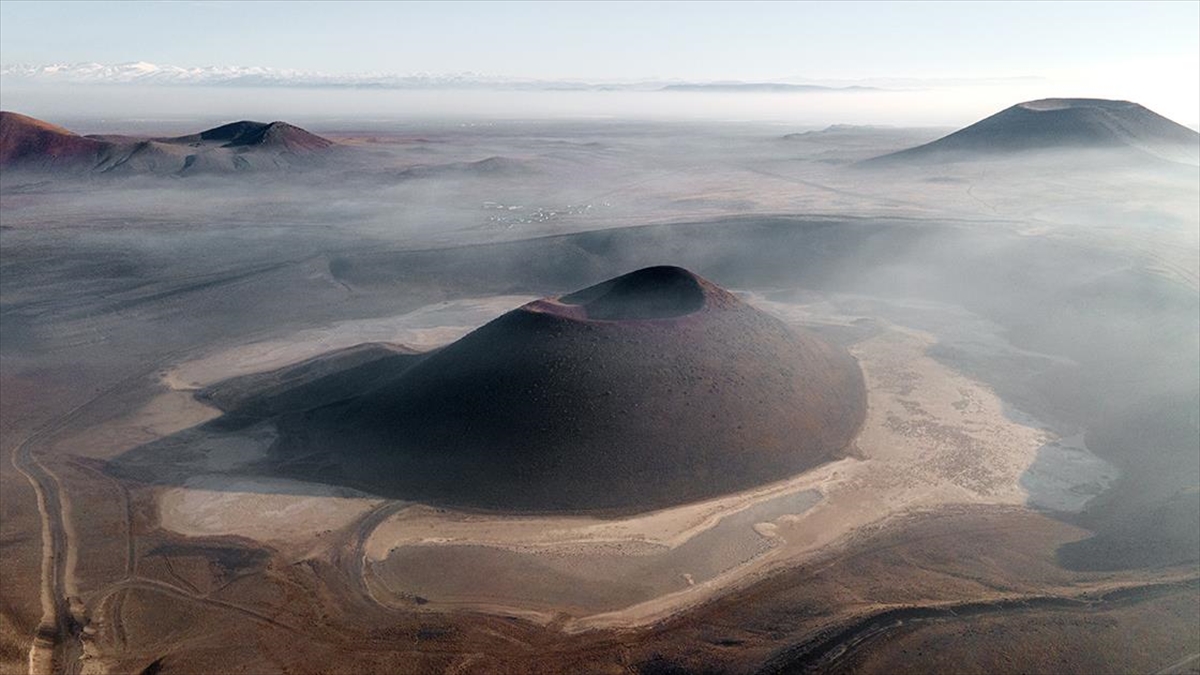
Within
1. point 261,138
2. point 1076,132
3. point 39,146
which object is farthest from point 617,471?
point 39,146

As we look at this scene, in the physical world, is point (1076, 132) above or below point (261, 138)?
above

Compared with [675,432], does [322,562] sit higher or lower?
lower

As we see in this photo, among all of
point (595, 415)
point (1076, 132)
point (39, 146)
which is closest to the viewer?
point (595, 415)

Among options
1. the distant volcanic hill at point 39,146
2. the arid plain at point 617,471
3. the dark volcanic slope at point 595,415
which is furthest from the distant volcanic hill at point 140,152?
the dark volcanic slope at point 595,415

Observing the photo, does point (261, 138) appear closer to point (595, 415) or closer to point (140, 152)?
point (140, 152)

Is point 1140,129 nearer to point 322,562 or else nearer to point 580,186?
point 580,186

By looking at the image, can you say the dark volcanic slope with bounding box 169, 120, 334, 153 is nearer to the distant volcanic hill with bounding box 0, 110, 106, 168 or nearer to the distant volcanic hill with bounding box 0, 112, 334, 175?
the distant volcanic hill with bounding box 0, 112, 334, 175

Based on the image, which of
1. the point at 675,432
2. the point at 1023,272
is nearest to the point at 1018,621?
the point at 675,432

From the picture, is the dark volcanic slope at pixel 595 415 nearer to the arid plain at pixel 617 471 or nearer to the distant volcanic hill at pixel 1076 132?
the arid plain at pixel 617 471
